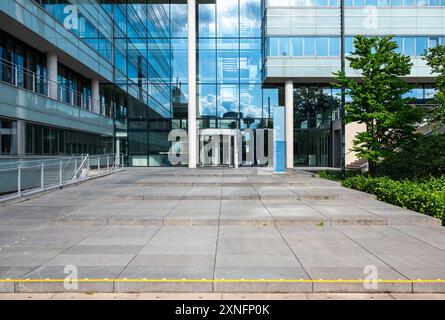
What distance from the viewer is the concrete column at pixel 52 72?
966 inches

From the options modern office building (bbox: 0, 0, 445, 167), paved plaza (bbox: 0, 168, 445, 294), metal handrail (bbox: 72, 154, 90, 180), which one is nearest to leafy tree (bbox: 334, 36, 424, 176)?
paved plaza (bbox: 0, 168, 445, 294)

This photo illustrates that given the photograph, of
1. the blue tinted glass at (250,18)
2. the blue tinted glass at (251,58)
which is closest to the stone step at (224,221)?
the blue tinted glass at (251,58)

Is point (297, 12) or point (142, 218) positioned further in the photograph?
point (297, 12)

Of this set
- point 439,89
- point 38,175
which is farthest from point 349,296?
point 38,175

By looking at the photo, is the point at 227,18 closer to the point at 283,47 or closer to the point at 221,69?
the point at 221,69

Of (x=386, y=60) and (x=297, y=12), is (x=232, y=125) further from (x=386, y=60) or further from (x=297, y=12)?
(x=386, y=60)

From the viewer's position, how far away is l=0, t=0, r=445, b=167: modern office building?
31578mm

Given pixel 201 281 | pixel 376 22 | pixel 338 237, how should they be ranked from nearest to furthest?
1. pixel 201 281
2. pixel 338 237
3. pixel 376 22

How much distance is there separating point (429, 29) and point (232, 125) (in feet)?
58.2

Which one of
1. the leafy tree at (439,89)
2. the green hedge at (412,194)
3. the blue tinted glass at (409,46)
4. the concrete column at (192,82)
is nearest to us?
the green hedge at (412,194)

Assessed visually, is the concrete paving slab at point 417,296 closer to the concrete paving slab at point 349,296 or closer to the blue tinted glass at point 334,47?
the concrete paving slab at point 349,296
